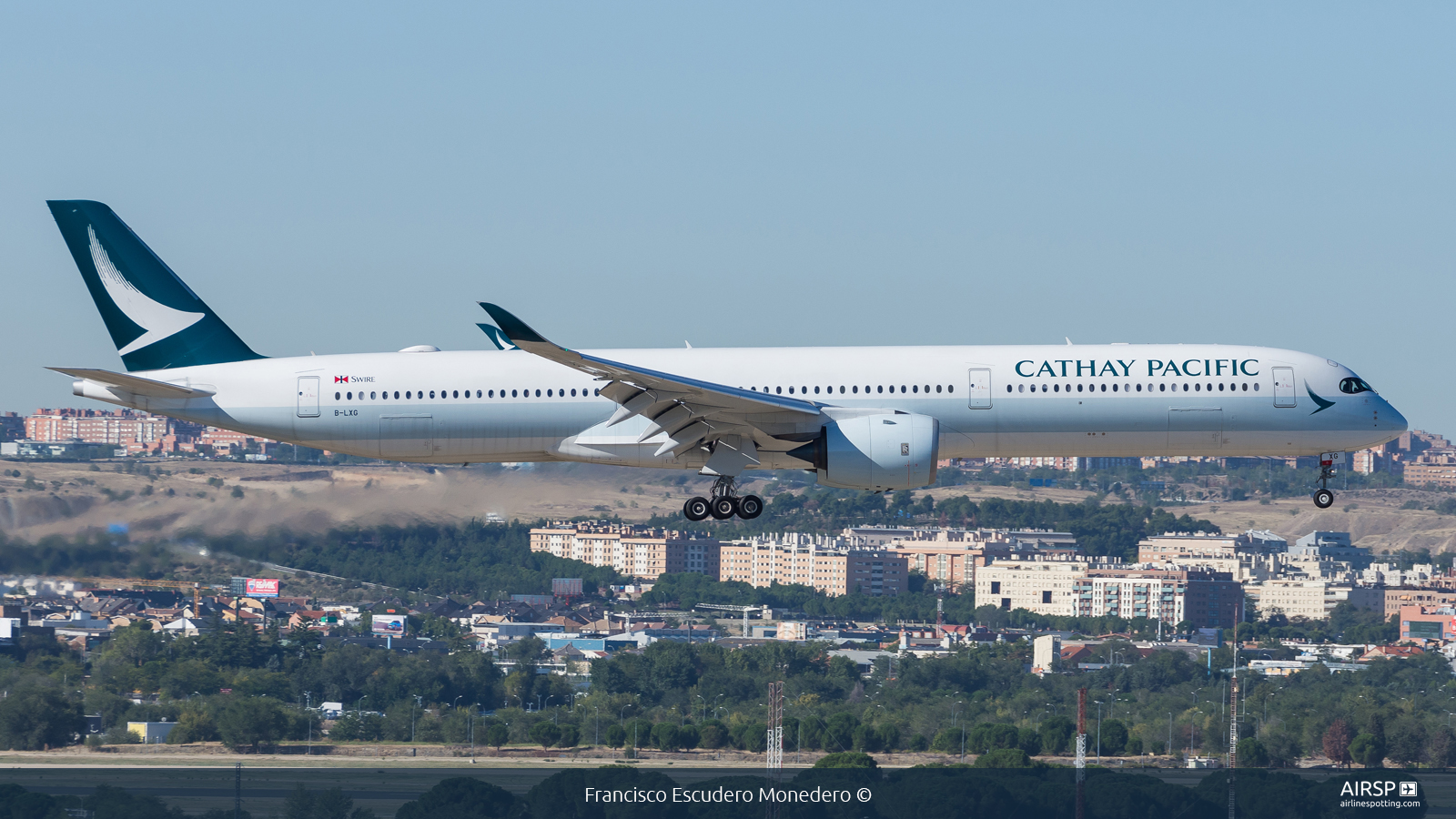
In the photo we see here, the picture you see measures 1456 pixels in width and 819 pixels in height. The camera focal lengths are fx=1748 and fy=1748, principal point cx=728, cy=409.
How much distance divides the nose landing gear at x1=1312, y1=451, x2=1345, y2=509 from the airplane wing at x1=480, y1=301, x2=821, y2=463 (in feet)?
39.1

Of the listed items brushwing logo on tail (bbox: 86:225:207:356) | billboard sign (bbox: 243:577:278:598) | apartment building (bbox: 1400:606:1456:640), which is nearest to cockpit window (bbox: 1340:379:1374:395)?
brushwing logo on tail (bbox: 86:225:207:356)

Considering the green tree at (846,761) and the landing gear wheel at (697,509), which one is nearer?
the landing gear wheel at (697,509)

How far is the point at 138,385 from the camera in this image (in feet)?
124

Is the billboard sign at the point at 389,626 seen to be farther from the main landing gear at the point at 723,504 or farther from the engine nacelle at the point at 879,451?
the engine nacelle at the point at 879,451

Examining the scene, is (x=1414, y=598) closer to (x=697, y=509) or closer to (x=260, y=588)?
(x=260, y=588)

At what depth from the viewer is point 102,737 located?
62.3 meters

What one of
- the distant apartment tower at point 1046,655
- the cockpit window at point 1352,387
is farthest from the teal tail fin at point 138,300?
the distant apartment tower at point 1046,655

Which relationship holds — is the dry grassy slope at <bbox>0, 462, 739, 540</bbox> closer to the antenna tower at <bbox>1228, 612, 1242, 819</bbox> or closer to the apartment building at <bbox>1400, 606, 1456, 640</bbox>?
the antenna tower at <bbox>1228, 612, 1242, 819</bbox>

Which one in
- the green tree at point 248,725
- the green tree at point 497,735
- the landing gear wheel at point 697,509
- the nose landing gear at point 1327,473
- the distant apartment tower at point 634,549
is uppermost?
the nose landing gear at point 1327,473

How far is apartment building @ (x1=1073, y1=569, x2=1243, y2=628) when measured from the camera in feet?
457

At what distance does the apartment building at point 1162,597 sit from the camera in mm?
139375

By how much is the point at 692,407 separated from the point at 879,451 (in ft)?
13.0

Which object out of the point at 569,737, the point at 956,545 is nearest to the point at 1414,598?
the point at 956,545

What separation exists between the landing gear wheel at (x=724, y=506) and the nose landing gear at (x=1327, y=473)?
13.3 m
